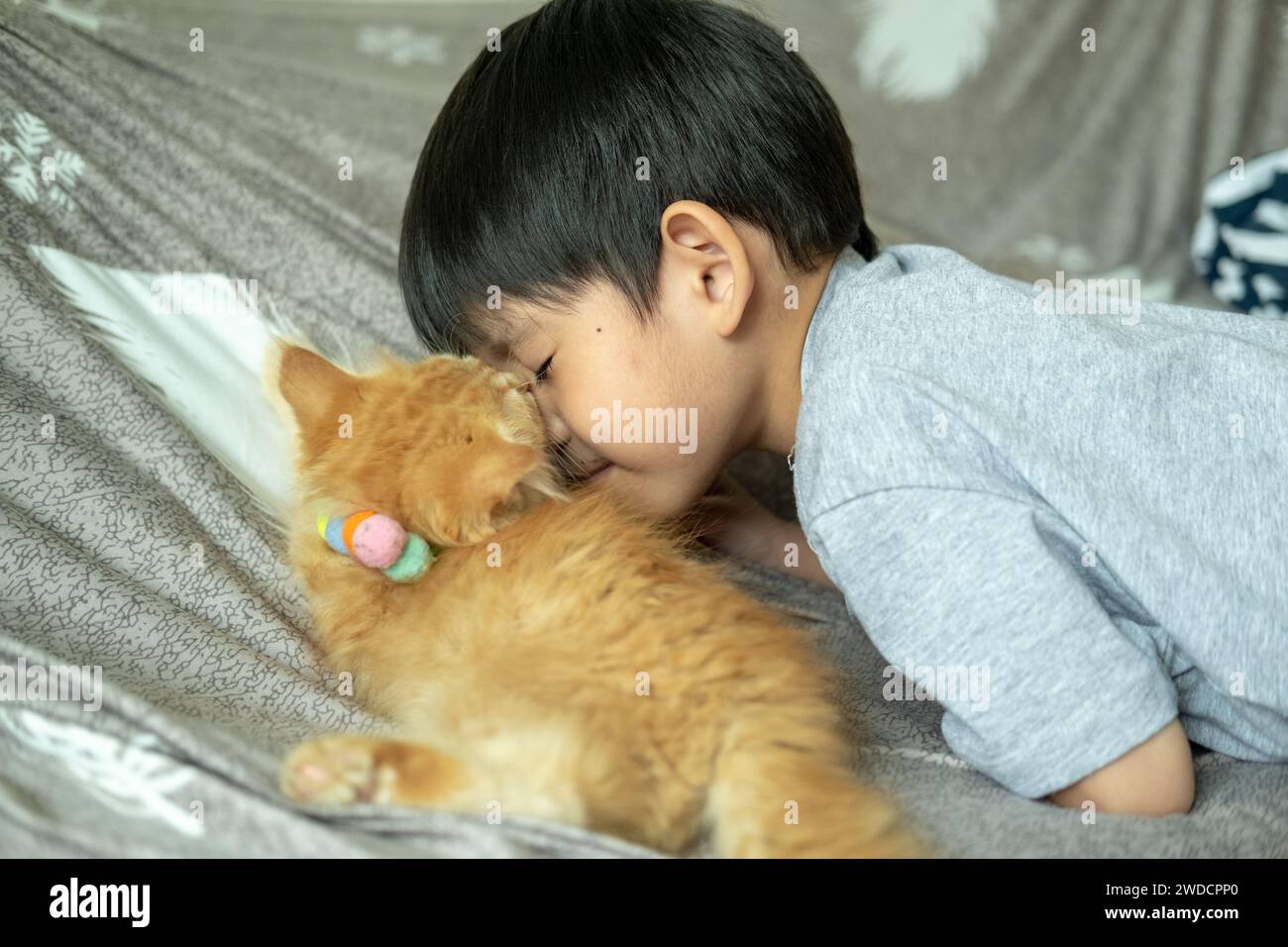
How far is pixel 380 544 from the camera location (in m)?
1.11

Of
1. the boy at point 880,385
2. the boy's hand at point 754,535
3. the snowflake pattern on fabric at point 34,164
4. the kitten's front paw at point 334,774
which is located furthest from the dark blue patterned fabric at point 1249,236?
the snowflake pattern on fabric at point 34,164

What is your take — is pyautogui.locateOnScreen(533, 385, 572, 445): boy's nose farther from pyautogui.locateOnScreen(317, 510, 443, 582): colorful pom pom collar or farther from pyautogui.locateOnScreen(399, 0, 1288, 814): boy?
pyautogui.locateOnScreen(317, 510, 443, 582): colorful pom pom collar

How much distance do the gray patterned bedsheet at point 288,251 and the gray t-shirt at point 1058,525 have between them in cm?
10

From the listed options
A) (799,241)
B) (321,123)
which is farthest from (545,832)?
(321,123)

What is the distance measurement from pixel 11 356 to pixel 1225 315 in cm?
163

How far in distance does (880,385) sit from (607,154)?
0.46m

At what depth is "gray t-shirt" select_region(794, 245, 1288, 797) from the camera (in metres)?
1.06

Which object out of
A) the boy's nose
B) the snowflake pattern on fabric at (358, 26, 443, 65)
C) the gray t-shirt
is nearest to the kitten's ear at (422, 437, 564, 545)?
the boy's nose

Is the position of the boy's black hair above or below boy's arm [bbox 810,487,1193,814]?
above

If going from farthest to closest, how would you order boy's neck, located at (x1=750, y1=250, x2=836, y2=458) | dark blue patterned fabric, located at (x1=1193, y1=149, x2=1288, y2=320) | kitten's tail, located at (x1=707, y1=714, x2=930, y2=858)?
dark blue patterned fabric, located at (x1=1193, y1=149, x2=1288, y2=320) < boy's neck, located at (x1=750, y1=250, x2=836, y2=458) < kitten's tail, located at (x1=707, y1=714, x2=930, y2=858)

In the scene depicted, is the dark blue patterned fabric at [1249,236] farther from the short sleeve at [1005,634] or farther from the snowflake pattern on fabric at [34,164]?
the snowflake pattern on fabric at [34,164]

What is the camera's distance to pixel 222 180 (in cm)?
183

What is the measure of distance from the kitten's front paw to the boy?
0.53 metres
